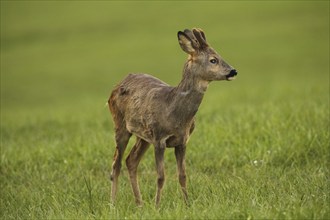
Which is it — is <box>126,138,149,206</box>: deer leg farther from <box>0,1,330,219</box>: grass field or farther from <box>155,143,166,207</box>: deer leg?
<box>155,143,166,207</box>: deer leg

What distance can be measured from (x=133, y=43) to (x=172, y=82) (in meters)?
8.53

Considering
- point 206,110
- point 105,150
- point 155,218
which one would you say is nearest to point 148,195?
point 155,218

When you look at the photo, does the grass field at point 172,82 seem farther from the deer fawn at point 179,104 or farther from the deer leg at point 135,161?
the deer fawn at point 179,104

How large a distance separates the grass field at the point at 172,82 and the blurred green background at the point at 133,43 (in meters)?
0.09

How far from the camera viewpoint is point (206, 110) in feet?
47.5

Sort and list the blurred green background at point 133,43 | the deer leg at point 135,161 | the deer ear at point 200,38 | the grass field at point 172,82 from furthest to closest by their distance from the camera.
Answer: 1. the blurred green background at point 133,43
2. the deer leg at point 135,161
3. the grass field at point 172,82
4. the deer ear at point 200,38

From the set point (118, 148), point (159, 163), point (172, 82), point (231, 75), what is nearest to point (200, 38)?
point (231, 75)

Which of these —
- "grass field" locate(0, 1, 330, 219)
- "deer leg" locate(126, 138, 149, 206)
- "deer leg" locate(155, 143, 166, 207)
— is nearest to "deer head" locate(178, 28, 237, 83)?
"deer leg" locate(155, 143, 166, 207)

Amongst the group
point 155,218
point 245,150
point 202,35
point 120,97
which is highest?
point 202,35

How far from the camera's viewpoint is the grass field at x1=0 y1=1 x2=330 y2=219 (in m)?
7.26

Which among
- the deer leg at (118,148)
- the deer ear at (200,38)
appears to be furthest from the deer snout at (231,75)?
the deer leg at (118,148)

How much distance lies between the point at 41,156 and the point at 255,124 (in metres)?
3.39

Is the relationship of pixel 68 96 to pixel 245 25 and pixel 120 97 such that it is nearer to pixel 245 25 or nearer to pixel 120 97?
pixel 245 25

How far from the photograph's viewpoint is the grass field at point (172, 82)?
726 cm
